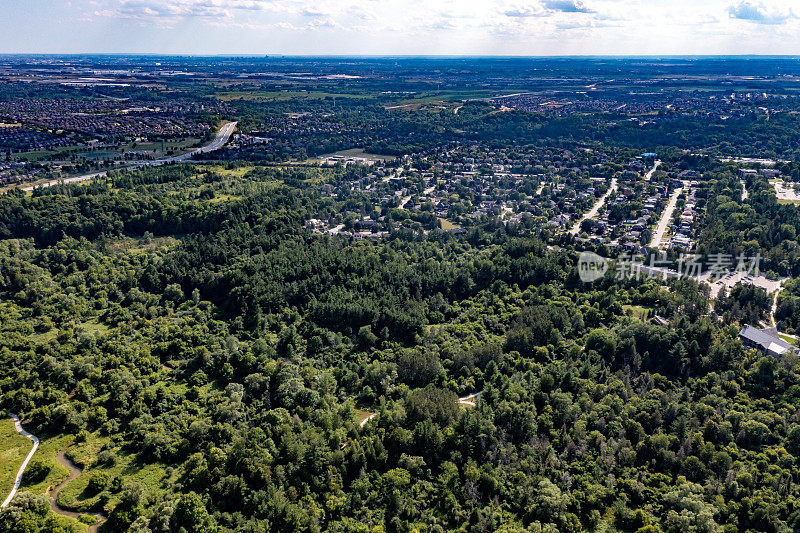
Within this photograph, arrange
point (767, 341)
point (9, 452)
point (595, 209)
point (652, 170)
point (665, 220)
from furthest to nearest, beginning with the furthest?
point (652, 170), point (595, 209), point (665, 220), point (767, 341), point (9, 452)

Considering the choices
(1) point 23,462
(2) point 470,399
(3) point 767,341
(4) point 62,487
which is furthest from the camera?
(3) point 767,341

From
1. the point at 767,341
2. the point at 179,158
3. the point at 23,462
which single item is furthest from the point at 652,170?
the point at 23,462

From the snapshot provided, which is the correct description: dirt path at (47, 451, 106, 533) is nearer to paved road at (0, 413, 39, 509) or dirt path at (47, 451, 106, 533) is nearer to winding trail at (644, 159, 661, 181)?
paved road at (0, 413, 39, 509)

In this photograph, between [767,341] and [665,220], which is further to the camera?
[665,220]

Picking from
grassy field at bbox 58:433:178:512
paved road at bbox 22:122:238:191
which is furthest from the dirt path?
paved road at bbox 22:122:238:191

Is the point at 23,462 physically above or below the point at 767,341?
below

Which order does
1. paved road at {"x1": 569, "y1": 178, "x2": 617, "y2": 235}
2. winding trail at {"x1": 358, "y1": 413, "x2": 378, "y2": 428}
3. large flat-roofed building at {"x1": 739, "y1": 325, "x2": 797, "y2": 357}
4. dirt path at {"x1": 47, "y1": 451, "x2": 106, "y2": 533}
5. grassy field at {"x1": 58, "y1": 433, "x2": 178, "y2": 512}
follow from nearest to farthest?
dirt path at {"x1": 47, "y1": 451, "x2": 106, "y2": 533}
grassy field at {"x1": 58, "y1": 433, "x2": 178, "y2": 512}
winding trail at {"x1": 358, "y1": 413, "x2": 378, "y2": 428}
large flat-roofed building at {"x1": 739, "y1": 325, "x2": 797, "y2": 357}
paved road at {"x1": 569, "y1": 178, "x2": 617, "y2": 235}

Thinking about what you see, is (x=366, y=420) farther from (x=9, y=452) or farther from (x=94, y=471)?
(x=9, y=452)
